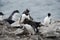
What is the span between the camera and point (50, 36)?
13.5m

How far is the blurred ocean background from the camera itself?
1155 inches

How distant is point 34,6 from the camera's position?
33438 mm

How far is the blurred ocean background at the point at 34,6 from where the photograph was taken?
29.3 m

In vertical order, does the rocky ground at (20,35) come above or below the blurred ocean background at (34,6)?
below

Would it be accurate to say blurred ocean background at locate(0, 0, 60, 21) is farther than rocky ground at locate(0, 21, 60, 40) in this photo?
Yes

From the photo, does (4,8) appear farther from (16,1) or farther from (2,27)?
(2,27)

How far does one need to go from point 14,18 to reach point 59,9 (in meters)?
13.2

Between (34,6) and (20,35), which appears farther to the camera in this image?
(34,6)

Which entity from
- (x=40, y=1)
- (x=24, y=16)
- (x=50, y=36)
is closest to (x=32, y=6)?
(x=40, y=1)

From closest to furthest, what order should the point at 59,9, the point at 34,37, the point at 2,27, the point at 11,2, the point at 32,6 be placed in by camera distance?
the point at 34,37
the point at 2,27
the point at 59,9
the point at 32,6
the point at 11,2

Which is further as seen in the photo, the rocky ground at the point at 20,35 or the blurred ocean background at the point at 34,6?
the blurred ocean background at the point at 34,6

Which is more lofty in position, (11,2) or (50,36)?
(11,2)

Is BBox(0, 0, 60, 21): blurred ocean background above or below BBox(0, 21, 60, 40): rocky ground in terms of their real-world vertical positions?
above

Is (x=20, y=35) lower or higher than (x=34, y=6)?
lower
